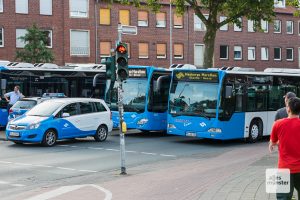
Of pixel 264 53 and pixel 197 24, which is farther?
pixel 264 53

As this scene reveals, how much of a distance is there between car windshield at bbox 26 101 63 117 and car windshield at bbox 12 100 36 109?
12.1 ft

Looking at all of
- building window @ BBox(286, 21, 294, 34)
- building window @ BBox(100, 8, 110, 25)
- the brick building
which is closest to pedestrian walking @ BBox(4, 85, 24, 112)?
the brick building

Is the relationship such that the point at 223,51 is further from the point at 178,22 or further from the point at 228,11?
the point at 228,11

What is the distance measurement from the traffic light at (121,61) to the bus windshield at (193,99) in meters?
7.53

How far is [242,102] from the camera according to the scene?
22.9 meters

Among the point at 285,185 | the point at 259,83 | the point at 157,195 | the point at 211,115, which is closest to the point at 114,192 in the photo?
the point at 157,195

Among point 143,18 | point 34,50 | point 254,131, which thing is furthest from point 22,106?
point 143,18

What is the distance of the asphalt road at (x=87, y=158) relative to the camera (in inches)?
539

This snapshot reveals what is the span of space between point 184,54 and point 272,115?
126 feet

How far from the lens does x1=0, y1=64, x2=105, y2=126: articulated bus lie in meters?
28.1

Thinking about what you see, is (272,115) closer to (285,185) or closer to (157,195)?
(157,195)

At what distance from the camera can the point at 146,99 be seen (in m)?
25.0

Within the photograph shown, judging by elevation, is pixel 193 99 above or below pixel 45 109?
above

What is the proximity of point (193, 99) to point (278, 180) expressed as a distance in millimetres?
15050
